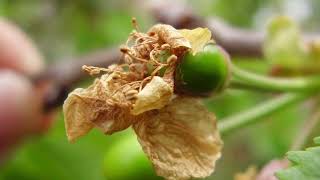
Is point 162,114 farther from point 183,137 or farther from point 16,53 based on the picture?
point 16,53

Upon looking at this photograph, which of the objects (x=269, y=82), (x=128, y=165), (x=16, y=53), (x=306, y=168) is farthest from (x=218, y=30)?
(x=16, y=53)

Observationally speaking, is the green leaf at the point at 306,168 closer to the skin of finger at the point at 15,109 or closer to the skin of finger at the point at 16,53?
the skin of finger at the point at 15,109

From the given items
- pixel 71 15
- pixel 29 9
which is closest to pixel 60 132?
pixel 71 15

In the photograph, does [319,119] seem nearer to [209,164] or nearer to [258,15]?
[209,164]

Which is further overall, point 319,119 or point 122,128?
point 319,119

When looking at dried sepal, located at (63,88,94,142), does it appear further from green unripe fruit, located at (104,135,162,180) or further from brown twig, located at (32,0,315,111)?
brown twig, located at (32,0,315,111)

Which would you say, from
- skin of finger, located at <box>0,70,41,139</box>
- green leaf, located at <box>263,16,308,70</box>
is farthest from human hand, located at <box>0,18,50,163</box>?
green leaf, located at <box>263,16,308,70</box>

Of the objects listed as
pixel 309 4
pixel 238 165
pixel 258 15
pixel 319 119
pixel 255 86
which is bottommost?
pixel 238 165
